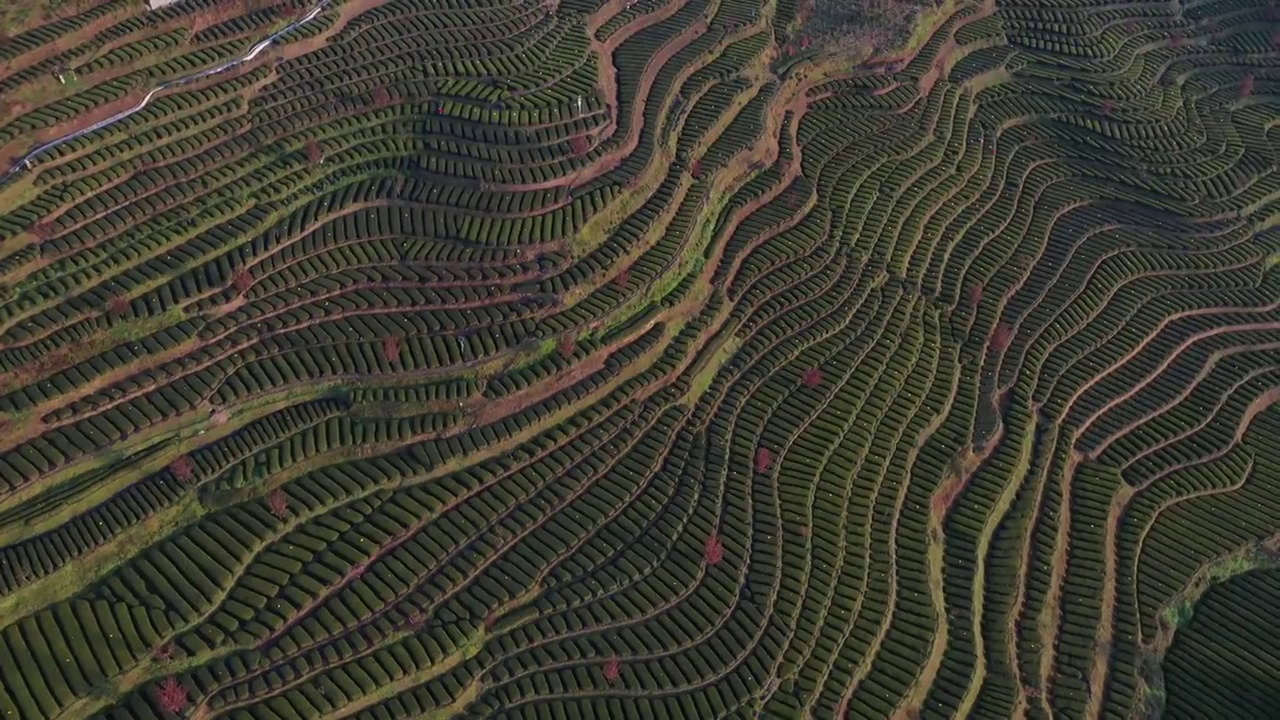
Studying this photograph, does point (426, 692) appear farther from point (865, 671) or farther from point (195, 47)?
point (195, 47)

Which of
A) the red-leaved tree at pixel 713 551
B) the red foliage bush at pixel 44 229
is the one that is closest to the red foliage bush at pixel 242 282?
the red foliage bush at pixel 44 229

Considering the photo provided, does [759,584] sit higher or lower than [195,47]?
lower

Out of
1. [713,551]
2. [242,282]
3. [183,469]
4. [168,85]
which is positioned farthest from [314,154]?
[713,551]

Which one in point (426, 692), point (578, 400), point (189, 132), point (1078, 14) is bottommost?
point (426, 692)

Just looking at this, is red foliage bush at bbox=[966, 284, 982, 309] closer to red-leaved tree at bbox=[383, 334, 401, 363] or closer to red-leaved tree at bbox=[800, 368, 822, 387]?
red-leaved tree at bbox=[800, 368, 822, 387]

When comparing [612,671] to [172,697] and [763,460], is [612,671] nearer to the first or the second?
[763,460]

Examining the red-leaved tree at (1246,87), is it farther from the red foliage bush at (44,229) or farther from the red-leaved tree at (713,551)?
the red foliage bush at (44,229)

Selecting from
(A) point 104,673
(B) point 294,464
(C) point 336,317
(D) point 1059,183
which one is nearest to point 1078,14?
(D) point 1059,183
